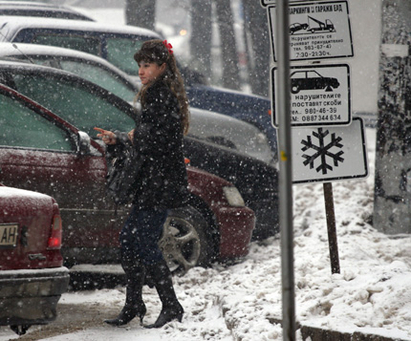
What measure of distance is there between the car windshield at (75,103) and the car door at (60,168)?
31.7 inches

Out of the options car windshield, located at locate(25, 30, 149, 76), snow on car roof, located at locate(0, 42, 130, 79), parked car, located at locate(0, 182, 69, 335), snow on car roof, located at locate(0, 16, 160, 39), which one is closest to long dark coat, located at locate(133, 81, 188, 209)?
parked car, located at locate(0, 182, 69, 335)

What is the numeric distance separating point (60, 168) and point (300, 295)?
Result: 205 cm

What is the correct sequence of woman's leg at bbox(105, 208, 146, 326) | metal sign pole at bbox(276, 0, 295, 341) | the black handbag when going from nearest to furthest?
1. metal sign pole at bbox(276, 0, 295, 341)
2. the black handbag
3. woman's leg at bbox(105, 208, 146, 326)

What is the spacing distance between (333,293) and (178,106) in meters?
1.58

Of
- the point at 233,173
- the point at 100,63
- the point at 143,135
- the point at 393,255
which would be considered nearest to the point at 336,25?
the point at 143,135

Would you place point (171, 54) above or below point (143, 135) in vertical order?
above

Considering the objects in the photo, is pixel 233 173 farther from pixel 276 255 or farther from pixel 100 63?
pixel 100 63

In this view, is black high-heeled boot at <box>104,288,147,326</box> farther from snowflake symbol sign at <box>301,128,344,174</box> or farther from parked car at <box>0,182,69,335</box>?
snowflake symbol sign at <box>301,128,344,174</box>

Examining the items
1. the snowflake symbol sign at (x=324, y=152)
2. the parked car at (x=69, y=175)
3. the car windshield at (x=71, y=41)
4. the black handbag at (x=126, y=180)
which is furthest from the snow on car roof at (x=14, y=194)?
the car windshield at (x=71, y=41)

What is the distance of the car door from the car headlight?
48.0 inches

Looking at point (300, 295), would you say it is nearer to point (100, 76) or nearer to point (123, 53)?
point (100, 76)

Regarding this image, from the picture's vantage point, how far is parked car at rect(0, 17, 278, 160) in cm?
1047

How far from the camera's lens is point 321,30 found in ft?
19.5

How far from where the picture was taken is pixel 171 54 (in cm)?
577
